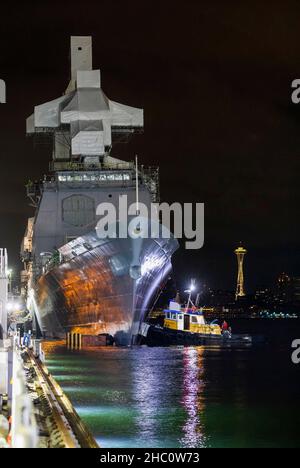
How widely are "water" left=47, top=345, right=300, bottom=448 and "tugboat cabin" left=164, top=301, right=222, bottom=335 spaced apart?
840 cm

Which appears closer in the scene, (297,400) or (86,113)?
(297,400)

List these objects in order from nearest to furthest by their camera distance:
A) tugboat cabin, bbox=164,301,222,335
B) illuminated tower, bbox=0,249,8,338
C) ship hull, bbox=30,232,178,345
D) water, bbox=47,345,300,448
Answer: water, bbox=47,345,300,448, illuminated tower, bbox=0,249,8,338, ship hull, bbox=30,232,178,345, tugboat cabin, bbox=164,301,222,335

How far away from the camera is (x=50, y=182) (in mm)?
62656

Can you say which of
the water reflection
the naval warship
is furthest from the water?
the naval warship

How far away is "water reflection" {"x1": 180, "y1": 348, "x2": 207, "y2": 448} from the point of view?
1983cm

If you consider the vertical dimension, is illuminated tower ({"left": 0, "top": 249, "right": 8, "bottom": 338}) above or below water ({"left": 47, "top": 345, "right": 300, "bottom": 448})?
above

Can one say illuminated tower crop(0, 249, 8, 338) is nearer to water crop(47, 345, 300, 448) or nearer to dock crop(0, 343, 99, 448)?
water crop(47, 345, 300, 448)

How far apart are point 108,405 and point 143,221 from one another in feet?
62.6

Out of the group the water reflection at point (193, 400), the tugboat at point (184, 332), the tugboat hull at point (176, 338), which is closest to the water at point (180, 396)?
the water reflection at point (193, 400)

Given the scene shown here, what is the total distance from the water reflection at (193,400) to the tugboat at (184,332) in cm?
779

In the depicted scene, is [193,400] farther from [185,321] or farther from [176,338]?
[185,321]

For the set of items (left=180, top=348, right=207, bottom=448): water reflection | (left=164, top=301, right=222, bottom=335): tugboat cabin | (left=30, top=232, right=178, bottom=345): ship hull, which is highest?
(left=30, top=232, right=178, bottom=345): ship hull

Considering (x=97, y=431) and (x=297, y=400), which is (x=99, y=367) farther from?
(x=97, y=431)
